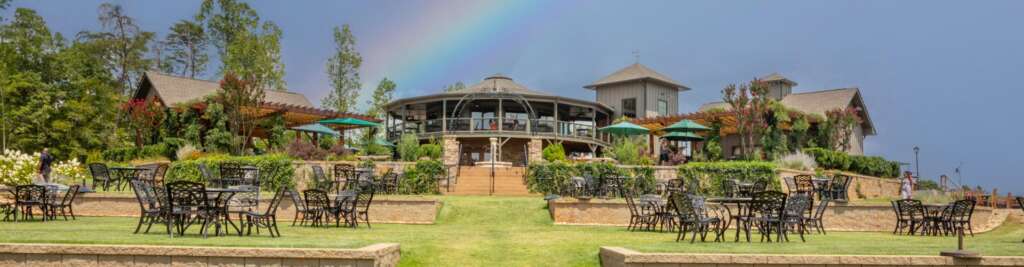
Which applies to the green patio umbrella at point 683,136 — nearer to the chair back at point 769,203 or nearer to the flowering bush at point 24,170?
the chair back at point 769,203

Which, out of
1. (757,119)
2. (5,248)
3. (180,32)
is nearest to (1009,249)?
(5,248)

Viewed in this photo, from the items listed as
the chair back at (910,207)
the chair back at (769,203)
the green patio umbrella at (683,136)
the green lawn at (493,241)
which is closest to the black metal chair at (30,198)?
the green lawn at (493,241)

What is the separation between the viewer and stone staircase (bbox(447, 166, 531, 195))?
21.4 m

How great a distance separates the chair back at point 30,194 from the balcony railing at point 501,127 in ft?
68.3

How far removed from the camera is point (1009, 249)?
30.1ft

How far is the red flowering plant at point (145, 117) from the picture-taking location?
29.4 m

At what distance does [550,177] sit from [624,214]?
6.67m

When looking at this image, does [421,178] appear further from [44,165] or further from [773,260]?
[773,260]

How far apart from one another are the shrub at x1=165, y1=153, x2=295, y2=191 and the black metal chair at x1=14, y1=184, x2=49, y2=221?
7.18 meters

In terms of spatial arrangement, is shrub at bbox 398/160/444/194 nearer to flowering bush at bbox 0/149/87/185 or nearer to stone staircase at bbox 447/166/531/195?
stone staircase at bbox 447/166/531/195

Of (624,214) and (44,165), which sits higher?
(44,165)

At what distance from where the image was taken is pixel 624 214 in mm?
14688

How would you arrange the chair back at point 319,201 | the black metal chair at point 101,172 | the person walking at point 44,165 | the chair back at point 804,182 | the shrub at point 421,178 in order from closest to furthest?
the chair back at point 319,201
the person walking at point 44,165
the black metal chair at point 101,172
the chair back at point 804,182
the shrub at point 421,178

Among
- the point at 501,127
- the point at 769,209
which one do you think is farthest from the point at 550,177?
the point at 501,127
